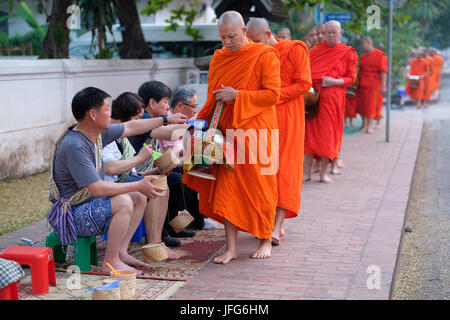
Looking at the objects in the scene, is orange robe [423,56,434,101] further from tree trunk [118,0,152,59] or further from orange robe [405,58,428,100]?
tree trunk [118,0,152,59]

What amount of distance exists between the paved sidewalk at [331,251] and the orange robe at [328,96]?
51 centimetres

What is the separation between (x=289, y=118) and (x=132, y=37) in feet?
27.4

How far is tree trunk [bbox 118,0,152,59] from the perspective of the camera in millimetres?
12961

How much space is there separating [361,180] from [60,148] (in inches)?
200

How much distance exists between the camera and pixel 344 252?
516 cm

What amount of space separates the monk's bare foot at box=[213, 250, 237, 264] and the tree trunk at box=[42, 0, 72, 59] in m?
7.09

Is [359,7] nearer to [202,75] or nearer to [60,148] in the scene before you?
[202,75]

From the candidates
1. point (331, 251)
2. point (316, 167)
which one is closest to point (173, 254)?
point (331, 251)

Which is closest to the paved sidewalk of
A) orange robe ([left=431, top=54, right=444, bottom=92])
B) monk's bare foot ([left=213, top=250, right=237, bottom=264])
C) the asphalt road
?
monk's bare foot ([left=213, top=250, right=237, bottom=264])

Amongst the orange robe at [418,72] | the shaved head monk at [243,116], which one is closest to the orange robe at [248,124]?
the shaved head monk at [243,116]

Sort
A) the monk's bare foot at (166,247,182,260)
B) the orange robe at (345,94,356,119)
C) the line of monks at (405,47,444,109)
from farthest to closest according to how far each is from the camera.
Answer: the line of monks at (405,47,444,109) → the orange robe at (345,94,356,119) → the monk's bare foot at (166,247,182,260)

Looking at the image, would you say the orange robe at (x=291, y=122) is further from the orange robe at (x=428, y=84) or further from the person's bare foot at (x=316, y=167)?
the orange robe at (x=428, y=84)
